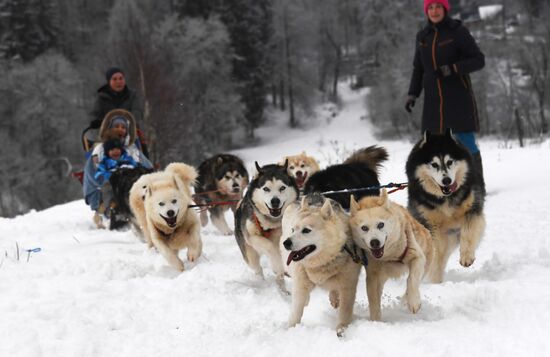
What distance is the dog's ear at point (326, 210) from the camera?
2922 millimetres

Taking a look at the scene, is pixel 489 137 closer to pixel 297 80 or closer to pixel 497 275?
pixel 297 80

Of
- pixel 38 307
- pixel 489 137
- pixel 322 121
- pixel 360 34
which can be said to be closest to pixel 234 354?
pixel 38 307

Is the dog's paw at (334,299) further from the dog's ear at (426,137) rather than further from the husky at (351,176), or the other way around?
the dog's ear at (426,137)

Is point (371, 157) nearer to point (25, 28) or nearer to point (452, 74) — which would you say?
point (452, 74)

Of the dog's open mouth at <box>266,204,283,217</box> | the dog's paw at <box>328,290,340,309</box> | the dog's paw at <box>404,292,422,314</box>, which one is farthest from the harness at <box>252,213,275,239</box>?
the dog's paw at <box>404,292,422,314</box>

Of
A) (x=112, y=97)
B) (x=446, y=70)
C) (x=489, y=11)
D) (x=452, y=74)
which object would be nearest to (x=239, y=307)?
(x=446, y=70)

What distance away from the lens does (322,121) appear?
35.6m

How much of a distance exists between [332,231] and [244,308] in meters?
1.01

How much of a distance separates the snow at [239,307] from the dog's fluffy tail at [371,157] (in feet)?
3.79

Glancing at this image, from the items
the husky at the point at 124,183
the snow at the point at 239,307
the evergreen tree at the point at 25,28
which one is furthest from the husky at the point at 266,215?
the evergreen tree at the point at 25,28

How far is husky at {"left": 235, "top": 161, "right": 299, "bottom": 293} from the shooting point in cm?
416

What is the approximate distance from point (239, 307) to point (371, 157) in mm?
2159

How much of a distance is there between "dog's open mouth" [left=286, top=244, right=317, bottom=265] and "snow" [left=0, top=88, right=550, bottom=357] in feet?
1.37

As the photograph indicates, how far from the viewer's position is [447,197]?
3670mm
